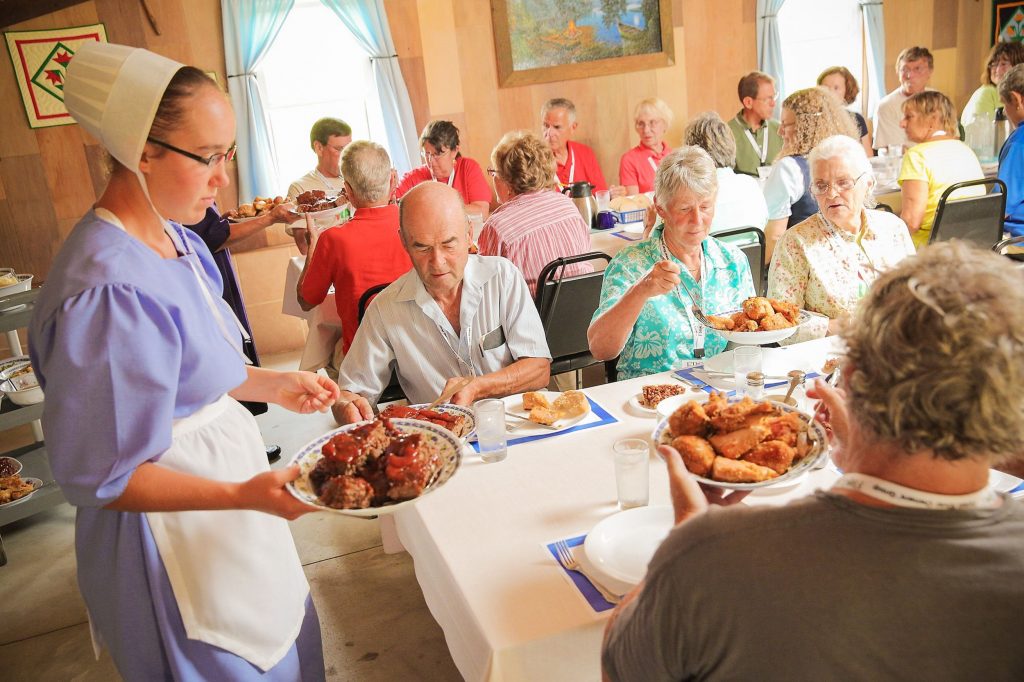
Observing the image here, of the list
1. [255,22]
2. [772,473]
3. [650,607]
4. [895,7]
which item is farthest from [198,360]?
[895,7]

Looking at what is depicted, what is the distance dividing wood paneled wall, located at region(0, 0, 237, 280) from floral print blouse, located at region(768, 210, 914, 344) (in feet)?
15.2

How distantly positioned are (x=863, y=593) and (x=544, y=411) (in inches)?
43.9

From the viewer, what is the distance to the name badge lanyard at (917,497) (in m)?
0.85

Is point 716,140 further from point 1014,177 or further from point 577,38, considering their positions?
point 577,38

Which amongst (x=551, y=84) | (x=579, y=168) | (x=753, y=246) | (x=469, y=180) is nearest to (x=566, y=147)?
(x=579, y=168)

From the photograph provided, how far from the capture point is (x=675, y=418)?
4.74ft

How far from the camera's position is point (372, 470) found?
52.7 inches

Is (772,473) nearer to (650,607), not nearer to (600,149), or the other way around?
(650,607)

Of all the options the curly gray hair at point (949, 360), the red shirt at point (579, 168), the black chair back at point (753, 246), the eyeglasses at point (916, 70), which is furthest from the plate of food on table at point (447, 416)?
the eyeglasses at point (916, 70)

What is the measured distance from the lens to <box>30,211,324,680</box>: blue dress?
1112 mm

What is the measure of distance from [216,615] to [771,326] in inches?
56.8

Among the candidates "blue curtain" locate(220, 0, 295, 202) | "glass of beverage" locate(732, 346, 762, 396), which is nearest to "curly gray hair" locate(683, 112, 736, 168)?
"glass of beverage" locate(732, 346, 762, 396)

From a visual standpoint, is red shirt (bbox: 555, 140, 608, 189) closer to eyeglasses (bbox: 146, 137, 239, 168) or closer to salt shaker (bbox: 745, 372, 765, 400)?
salt shaker (bbox: 745, 372, 765, 400)

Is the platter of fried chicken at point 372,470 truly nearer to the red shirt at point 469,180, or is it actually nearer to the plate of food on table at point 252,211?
the plate of food on table at point 252,211
